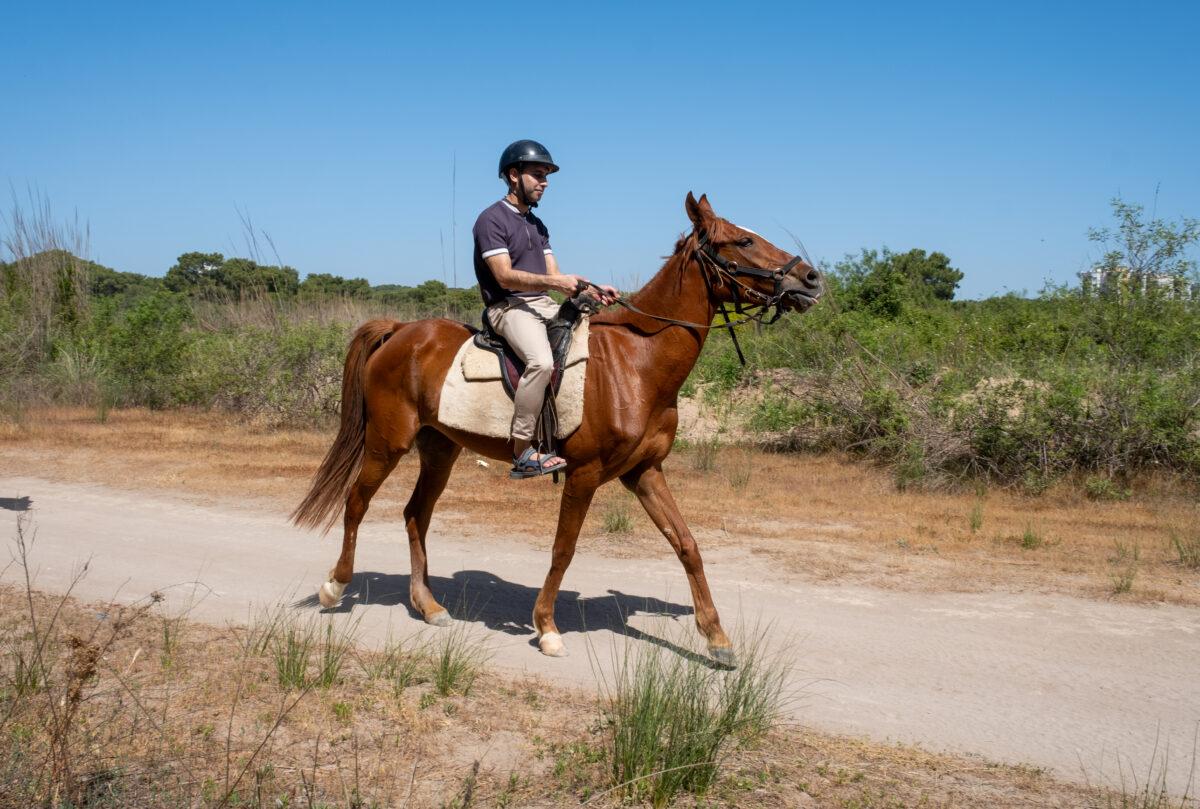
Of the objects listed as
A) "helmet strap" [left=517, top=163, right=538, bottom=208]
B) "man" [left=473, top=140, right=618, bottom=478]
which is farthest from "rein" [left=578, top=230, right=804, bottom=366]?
"helmet strap" [left=517, top=163, right=538, bottom=208]

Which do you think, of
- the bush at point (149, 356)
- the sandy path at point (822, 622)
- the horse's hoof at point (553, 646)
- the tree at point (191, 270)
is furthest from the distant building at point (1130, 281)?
the tree at point (191, 270)

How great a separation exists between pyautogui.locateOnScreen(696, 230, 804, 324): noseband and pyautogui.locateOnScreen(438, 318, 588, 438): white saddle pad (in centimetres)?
96

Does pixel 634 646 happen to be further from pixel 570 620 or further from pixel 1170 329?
pixel 1170 329

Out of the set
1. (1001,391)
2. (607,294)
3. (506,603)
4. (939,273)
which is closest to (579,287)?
(607,294)

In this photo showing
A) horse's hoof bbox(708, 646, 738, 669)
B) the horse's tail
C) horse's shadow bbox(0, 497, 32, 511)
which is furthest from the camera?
horse's shadow bbox(0, 497, 32, 511)

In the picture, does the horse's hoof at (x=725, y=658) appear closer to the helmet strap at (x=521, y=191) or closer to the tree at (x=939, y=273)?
the helmet strap at (x=521, y=191)

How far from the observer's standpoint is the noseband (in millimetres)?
6332

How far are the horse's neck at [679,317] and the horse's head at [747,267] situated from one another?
0.37 ft

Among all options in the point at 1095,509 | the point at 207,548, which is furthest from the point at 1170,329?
the point at 207,548

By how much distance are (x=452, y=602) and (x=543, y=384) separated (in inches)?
94.2

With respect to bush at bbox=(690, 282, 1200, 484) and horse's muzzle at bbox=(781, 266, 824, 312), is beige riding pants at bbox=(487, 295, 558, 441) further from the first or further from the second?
bush at bbox=(690, 282, 1200, 484)

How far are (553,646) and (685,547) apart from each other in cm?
112

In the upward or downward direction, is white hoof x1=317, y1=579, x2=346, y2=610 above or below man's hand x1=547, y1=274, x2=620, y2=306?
below

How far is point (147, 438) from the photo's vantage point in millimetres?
16438
